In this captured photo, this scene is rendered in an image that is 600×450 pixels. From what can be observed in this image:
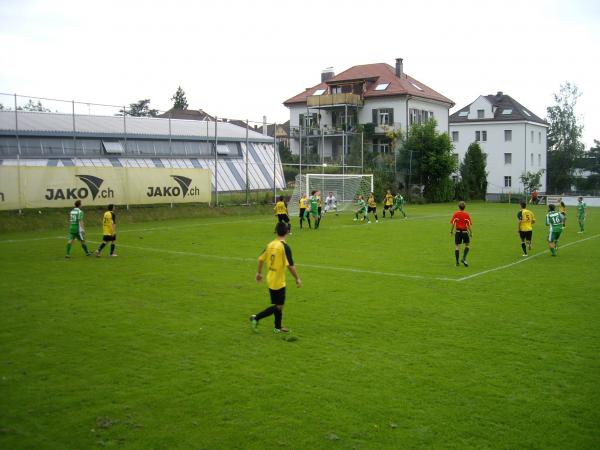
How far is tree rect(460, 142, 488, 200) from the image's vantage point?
64438 millimetres

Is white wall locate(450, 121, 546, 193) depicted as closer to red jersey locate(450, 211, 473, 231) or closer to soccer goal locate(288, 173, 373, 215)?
soccer goal locate(288, 173, 373, 215)

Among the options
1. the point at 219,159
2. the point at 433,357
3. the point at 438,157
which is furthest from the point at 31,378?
the point at 438,157

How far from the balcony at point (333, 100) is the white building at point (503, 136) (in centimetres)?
2072

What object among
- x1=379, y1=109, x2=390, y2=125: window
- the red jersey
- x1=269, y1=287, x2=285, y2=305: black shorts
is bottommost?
x1=269, y1=287, x2=285, y2=305: black shorts

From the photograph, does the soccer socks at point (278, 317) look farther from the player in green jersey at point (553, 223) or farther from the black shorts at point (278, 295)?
the player in green jersey at point (553, 223)

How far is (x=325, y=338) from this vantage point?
1023cm

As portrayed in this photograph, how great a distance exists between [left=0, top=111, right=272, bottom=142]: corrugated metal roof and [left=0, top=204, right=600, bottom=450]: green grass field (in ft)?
63.3

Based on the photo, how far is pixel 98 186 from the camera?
33.1 m

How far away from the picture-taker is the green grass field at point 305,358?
6.54 m

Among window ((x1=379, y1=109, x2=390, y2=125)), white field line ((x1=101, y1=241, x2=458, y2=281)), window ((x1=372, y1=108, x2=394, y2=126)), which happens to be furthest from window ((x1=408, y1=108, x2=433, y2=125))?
white field line ((x1=101, y1=241, x2=458, y2=281))

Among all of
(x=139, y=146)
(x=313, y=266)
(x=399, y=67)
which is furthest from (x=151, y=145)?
(x=399, y=67)

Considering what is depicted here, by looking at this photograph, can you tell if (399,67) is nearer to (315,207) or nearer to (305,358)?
(315,207)

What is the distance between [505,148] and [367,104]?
21.9 m

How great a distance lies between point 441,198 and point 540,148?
28.4 m
